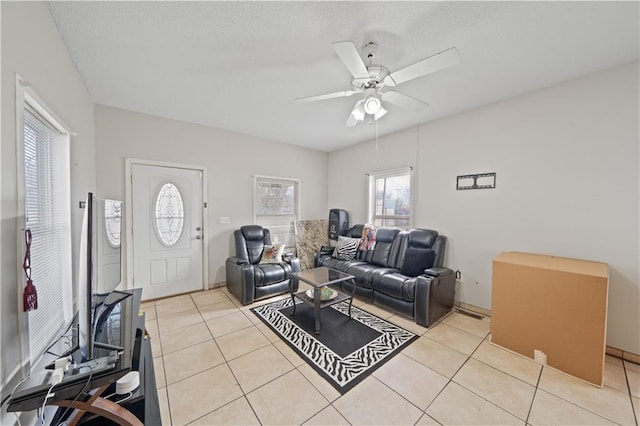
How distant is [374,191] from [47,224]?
4161 millimetres

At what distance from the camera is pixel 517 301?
217 centimetres

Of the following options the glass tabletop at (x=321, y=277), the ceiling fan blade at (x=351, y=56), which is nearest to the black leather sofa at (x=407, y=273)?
the glass tabletop at (x=321, y=277)

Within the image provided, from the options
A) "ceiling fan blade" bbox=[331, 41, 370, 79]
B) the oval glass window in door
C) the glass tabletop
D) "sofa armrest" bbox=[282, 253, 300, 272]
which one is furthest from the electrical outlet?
the oval glass window in door

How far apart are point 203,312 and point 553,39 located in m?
4.42

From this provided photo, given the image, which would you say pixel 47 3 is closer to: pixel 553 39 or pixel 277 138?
pixel 277 138

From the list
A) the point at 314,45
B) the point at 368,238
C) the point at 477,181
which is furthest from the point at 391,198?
the point at 314,45

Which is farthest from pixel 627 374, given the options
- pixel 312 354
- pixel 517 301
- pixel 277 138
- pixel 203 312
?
pixel 277 138

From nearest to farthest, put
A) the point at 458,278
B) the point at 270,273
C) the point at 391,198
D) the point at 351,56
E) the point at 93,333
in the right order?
1. the point at 93,333
2. the point at 351,56
3. the point at 458,278
4. the point at 270,273
5. the point at 391,198

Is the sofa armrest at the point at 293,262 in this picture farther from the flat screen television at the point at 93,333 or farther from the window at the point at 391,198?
the flat screen television at the point at 93,333

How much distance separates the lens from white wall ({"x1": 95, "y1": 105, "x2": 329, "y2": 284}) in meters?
3.02

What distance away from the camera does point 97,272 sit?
1.63m

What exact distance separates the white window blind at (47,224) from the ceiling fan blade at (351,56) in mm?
1898

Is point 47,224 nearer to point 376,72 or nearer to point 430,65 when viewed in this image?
point 376,72

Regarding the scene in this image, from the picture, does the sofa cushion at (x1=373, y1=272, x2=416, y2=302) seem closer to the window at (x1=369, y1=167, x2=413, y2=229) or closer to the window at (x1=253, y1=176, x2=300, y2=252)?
the window at (x1=369, y1=167, x2=413, y2=229)
